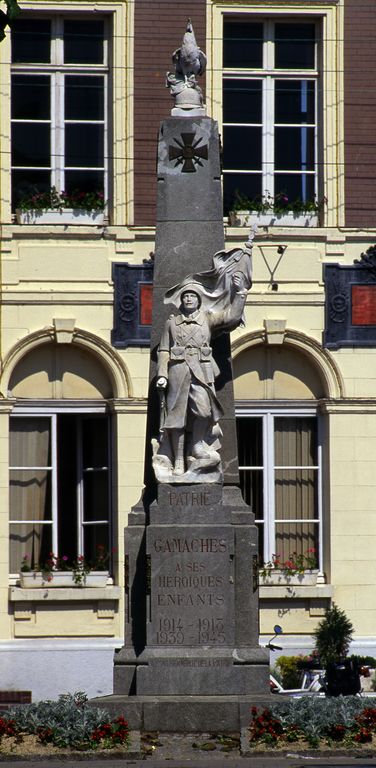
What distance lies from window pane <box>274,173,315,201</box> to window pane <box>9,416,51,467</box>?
4485 millimetres

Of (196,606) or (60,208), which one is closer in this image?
(196,606)

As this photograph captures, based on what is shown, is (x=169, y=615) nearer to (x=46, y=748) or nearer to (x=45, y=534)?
(x=46, y=748)

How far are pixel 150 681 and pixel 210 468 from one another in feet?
7.04

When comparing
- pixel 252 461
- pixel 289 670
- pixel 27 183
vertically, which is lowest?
pixel 289 670

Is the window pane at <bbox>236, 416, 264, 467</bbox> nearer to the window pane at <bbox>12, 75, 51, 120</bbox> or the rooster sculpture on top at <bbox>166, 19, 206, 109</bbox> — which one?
the window pane at <bbox>12, 75, 51, 120</bbox>

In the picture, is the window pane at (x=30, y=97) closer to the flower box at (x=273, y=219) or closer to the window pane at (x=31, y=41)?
the window pane at (x=31, y=41)

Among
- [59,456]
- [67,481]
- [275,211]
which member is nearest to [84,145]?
[275,211]

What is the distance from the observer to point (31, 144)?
31844mm

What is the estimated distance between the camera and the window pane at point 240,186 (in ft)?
105

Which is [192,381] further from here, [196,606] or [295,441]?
[295,441]

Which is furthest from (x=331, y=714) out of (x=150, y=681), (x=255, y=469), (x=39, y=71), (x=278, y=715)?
(x=39, y=71)

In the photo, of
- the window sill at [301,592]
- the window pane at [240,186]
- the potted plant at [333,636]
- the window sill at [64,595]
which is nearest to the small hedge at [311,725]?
the potted plant at [333,636]

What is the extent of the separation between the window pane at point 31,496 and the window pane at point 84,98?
4.87 m

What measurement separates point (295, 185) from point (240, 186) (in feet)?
2.47
